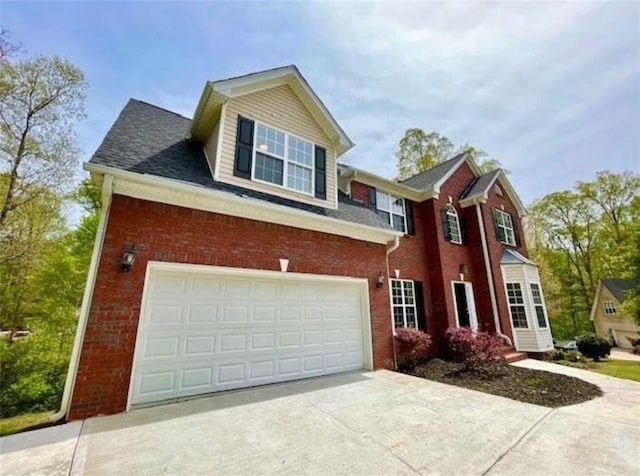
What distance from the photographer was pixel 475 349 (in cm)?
870

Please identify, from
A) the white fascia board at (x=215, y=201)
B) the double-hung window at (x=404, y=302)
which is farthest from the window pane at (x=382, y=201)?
the white fascia board at (x=215, y=201)

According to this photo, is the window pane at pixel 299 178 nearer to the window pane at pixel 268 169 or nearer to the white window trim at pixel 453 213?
the window pane at pixel 268 169

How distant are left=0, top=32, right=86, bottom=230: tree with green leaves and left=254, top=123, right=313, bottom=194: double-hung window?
1038 centimetres

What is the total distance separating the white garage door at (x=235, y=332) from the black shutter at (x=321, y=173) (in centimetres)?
255

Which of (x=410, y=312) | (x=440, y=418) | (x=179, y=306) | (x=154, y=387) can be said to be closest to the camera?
(x=440, y=418)

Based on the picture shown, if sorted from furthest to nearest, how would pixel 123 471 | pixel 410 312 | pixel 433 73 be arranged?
1. pixel 410 312
2. pixel 433 73
3. pixel 123 471

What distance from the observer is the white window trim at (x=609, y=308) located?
1129 inches

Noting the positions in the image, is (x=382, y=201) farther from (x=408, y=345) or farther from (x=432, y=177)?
(x=408, y=345)

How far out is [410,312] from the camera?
35.4 ft

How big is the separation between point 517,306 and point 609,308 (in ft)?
88.8

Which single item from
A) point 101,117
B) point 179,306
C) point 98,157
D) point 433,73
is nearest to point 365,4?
point 433,73

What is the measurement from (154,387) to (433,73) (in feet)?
35.3

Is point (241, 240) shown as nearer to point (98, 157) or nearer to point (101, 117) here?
point (98, 157)

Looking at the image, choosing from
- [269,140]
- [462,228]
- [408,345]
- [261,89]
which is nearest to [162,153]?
[269,140]
